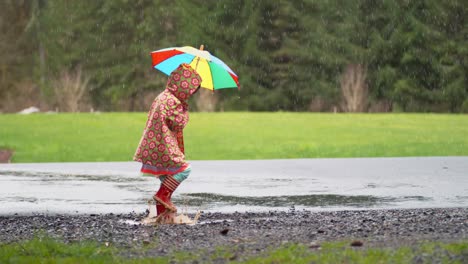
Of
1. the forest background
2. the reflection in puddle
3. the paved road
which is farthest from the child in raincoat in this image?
the forest background

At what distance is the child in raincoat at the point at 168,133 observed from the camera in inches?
335

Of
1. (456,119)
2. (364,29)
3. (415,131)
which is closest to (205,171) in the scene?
(415,131)

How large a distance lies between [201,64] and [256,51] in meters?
43.1

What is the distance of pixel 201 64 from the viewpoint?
9.41 metres

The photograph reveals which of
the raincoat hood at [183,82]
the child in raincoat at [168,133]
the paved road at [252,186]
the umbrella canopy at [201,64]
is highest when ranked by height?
the umbrella canopy at [201,64]

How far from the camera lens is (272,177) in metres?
15.6

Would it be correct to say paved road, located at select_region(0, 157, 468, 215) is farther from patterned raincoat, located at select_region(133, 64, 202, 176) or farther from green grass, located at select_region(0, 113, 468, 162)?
green grass, located at select_region(0, 113, 468, 162)

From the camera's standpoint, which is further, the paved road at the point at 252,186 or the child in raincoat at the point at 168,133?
the paved road at the point at 252,186

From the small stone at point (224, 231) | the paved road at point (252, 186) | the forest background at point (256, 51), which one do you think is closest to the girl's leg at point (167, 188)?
the small stone at point (224, 231)

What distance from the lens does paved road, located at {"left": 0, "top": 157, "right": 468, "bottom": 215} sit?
1104cm

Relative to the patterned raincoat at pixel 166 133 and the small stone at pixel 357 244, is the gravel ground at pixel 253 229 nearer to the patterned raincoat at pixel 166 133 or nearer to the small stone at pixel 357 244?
the small stone at pixel 357 244

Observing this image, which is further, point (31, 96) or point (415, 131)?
point (31, 96)

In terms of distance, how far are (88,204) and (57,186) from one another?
2748mm

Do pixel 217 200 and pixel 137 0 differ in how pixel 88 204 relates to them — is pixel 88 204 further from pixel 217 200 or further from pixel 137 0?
pixel 137 0
